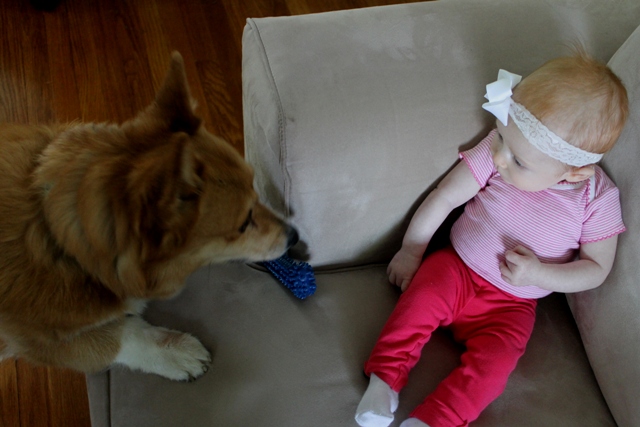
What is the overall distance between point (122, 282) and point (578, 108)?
2.80 ft

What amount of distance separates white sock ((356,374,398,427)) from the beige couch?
0.14 feet

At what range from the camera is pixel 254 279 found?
3.85 feet

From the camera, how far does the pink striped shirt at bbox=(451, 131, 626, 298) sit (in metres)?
1.05

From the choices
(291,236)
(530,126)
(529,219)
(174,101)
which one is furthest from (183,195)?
(529,219)

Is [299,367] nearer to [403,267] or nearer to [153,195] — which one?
[403,267]

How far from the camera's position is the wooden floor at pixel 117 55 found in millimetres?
2053

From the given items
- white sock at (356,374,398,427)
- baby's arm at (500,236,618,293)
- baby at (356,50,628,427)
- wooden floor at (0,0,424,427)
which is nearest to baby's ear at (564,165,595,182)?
baby at (356,50,628,427)

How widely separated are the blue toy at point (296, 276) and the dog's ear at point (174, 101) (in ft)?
1.22

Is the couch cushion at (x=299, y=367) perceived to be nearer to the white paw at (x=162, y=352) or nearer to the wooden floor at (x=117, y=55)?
the white paw at (x=162, y=352)

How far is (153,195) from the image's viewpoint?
0.74 metres

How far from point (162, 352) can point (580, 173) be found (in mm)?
908

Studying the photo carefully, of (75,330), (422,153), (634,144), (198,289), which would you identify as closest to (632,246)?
(634,144)

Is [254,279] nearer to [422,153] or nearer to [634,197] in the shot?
[422,153]

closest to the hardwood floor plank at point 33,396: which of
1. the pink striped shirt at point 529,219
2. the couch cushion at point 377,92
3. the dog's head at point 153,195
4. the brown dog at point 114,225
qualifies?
the brown dog at point 114,225
